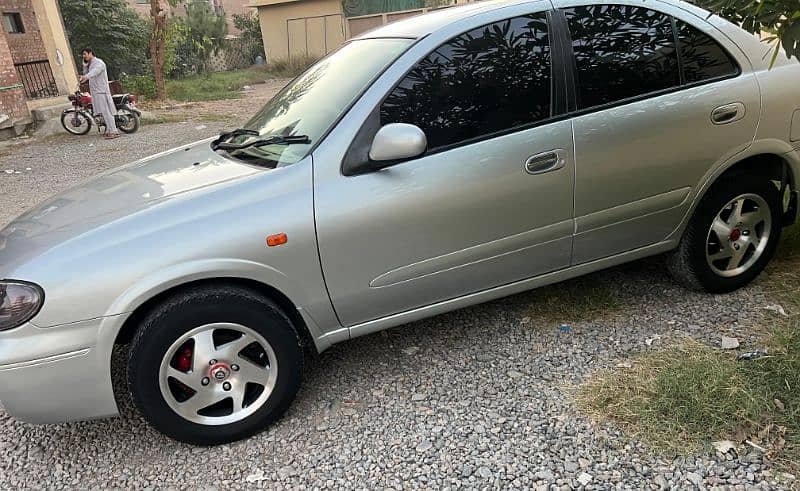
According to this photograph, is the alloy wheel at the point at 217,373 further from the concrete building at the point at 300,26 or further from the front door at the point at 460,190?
the concrete building at the point at 300,26

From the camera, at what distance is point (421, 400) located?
3014 millimetres

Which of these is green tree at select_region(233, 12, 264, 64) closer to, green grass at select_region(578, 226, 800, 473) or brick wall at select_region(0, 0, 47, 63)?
brick wall at select_region(0, 0, 47, 63)

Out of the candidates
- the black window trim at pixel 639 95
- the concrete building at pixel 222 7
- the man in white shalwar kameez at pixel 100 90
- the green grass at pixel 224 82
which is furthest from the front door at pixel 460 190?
the concrete building at pixel 222 7

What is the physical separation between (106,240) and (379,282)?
117cm

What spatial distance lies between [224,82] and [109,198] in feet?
63.8

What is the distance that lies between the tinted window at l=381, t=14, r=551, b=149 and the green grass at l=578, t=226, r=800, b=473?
1.34 m

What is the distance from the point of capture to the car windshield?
9.58 ft

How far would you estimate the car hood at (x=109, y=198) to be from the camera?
8.76 feet

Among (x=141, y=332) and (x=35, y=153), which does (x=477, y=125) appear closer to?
(x=141, y=332)

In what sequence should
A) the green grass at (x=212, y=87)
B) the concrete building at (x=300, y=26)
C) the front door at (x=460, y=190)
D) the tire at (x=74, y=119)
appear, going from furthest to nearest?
the concrete building at (x=300, y=26) < the green grass at (x=212, y=87) < the tire at (x=74, y=119) < the front door at (x=460, y=190)

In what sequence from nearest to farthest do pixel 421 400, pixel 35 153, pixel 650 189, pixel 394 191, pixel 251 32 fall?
pixel 394 191
pixel 421 400
pixel 650 189
pixel 35 153
pixel 251 32

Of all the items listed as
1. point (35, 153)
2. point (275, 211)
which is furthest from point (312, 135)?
point (35, 153)

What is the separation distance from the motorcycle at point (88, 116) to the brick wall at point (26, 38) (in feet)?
12.0

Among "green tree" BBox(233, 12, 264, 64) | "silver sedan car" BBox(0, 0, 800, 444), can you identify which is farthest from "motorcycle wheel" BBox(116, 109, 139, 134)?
"green tree" BBox(233, 12, 264, 64)
